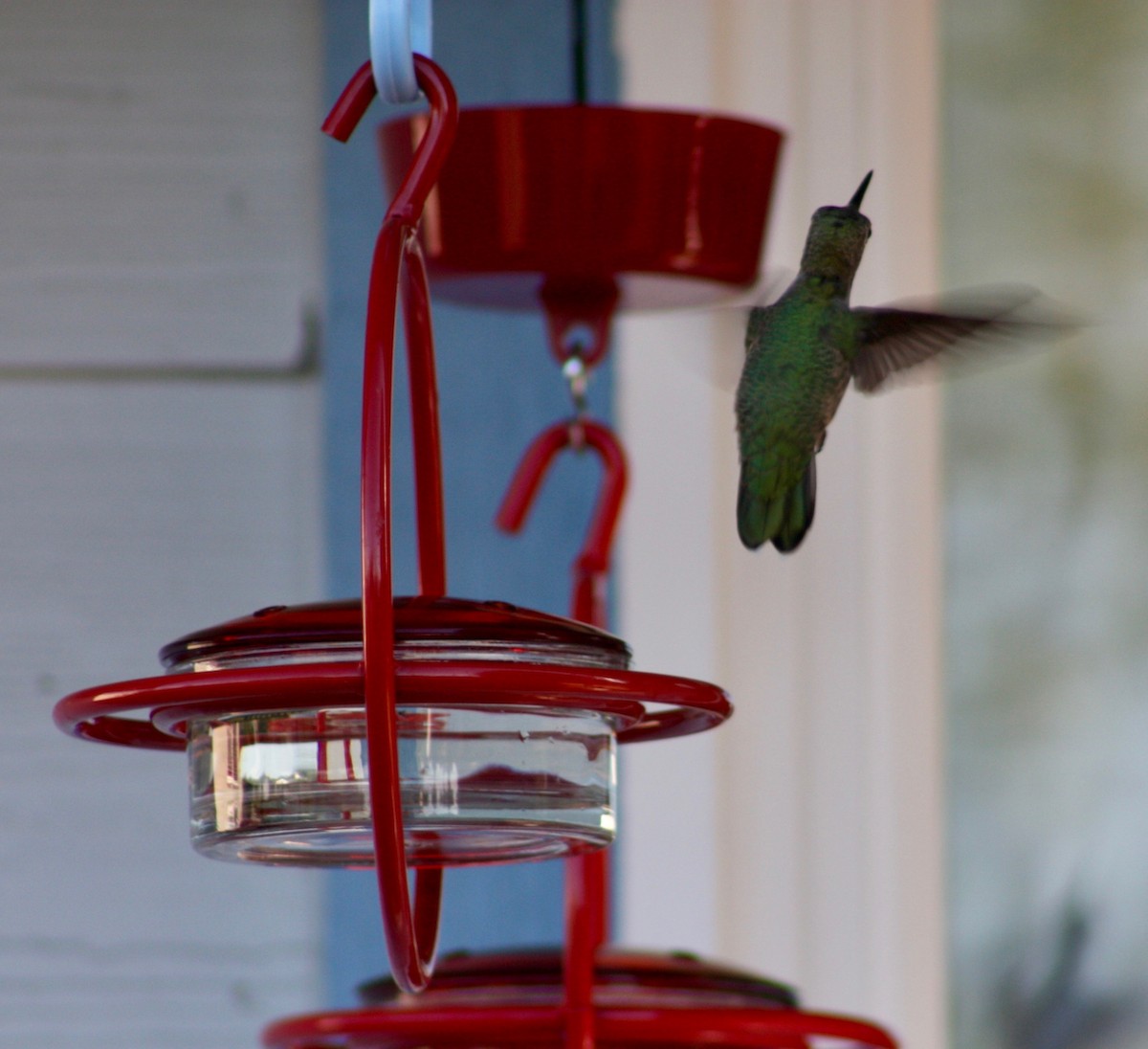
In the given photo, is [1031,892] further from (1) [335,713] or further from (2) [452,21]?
(1) [335,713]

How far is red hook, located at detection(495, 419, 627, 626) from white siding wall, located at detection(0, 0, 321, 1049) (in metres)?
0.36

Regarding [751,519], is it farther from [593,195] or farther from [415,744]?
[593,195]

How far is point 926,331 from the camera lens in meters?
0.61

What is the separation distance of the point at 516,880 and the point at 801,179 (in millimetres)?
511

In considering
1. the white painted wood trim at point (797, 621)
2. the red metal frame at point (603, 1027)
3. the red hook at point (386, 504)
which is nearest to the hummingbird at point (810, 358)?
the red hook at point (386, 504)

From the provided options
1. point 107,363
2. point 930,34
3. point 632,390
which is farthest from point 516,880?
point 930,34

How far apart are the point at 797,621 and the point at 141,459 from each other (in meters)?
0.47

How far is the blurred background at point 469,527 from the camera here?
1.24m

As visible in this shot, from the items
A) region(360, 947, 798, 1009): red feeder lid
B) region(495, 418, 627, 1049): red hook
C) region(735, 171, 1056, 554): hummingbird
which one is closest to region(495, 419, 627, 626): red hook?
region(495, 418, 627, 1049): red hook

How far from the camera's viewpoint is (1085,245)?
1371 millimetres

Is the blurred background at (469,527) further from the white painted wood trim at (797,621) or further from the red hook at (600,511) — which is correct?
the red hook at (600,511)

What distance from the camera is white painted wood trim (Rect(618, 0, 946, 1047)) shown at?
1235 millimetres

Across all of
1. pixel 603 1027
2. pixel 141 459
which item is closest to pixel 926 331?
pixel 603 1027

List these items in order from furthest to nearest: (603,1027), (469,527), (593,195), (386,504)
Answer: (469,527), (593,195), (603,1027), (386,504)
